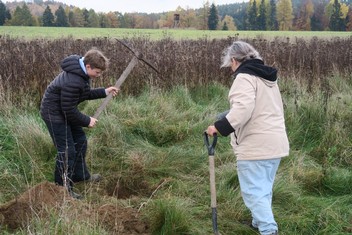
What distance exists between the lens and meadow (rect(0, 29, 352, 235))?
3094 millimetres

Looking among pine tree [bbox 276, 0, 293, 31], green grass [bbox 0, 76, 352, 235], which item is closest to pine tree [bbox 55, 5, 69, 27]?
pine tree [bbox 276, 0, 293, 31]

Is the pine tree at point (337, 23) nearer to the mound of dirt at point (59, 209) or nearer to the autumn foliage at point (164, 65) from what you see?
the autumn foliage at point (164, 65)

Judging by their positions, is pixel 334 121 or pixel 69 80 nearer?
pixel 69 80

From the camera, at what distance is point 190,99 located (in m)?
6.23

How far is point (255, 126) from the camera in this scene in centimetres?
274

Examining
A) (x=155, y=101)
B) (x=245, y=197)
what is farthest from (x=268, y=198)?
(x=155, y=101)

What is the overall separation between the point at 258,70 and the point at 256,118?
33cm

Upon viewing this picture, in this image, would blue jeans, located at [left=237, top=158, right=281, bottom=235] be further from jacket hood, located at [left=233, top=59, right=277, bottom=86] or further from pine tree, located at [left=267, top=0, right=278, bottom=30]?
pine tree, located at [left=267, top=0, right=278, bottom=30]

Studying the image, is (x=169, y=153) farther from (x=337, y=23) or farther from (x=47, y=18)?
(x=337, y=23)

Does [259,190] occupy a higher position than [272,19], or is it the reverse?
[272,19]

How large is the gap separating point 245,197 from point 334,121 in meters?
2.79

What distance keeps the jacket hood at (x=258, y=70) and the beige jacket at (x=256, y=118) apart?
0.7 inches

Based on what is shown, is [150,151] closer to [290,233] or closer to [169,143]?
[169,143]

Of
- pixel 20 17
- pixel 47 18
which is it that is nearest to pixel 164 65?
pixel 20 17
